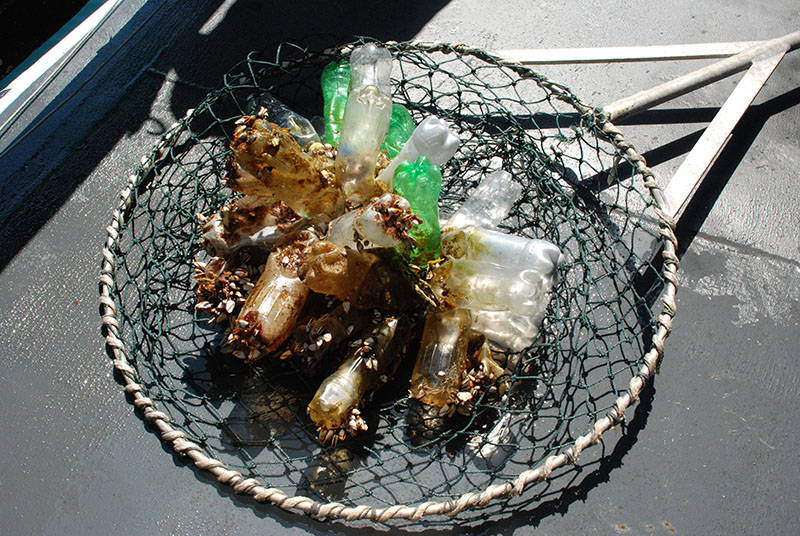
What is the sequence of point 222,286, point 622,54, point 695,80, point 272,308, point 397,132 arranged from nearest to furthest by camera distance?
1. point 272,308
2. point 222,286
3. point 397,132
4. point 695,80
5. point 622,54

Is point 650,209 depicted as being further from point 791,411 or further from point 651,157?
point 791,411

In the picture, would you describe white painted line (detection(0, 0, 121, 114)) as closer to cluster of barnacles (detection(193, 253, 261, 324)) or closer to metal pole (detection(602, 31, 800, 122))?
cluster of barnacles (detection(193, 253, 261, 324))

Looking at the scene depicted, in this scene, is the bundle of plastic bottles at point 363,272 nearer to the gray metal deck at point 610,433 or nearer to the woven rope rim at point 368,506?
the woven rope rim at point 368,506

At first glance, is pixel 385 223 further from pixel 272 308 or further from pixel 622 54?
pixel 622 54

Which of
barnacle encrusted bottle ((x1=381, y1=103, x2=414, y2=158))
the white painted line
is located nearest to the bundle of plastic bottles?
barnacle encrusted bottle ((x1=381, y1=103, x2=414, y2=158))

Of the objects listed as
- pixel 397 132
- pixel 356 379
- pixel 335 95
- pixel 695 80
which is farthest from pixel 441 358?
pixel 695 80

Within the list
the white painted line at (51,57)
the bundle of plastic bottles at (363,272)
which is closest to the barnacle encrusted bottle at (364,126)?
the bundle of plastic bottles at (363,272)
